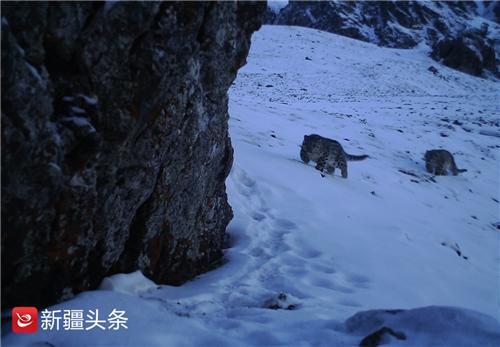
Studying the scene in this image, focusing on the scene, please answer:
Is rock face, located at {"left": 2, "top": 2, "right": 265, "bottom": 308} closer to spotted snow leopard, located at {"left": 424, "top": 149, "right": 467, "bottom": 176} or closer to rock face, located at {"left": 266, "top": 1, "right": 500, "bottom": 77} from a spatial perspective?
spotted snow leopard, located at {"left": 424, "top": 149, "right": 467, "bottom": 176}

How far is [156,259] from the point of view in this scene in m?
4.22

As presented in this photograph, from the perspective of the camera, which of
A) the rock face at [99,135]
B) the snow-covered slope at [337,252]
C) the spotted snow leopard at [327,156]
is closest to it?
the rock face at [99,135]

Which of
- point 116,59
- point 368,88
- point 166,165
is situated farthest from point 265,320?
point 368,88

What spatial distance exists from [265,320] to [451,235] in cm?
554

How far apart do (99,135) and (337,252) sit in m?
3.62

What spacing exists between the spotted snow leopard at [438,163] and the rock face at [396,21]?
111ft

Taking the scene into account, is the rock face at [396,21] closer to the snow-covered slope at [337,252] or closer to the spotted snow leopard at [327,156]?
the snow-covered slope at [337,252]

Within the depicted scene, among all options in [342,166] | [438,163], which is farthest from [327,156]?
[438,163]

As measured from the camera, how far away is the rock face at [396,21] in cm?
4816

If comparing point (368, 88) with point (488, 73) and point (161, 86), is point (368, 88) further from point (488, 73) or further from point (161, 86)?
point (161, 86)

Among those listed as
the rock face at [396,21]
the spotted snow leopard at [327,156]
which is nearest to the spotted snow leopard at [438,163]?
the spotted snow leopard at [327,156]

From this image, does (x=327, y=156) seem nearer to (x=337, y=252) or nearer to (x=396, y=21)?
(x=337, y=252)

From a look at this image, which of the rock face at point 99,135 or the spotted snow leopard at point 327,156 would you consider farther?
the spotted snow leopard at point 327,156

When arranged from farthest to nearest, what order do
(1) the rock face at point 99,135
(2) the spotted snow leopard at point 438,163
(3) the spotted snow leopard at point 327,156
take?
(2) the spotted snow leopard at point 438,163
(3) the spotted snow leopard at point 327,156
(1) the rock face at point 99,135
